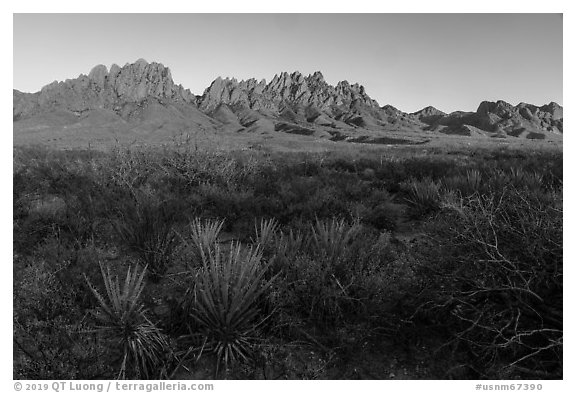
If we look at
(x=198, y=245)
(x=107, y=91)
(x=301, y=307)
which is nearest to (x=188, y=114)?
(x=107, y=91)

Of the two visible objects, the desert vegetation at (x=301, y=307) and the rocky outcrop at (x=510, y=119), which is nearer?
the desert vegetation at (x=301, y=307)

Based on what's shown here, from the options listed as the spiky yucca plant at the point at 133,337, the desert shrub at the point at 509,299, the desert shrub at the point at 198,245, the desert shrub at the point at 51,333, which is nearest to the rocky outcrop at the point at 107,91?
the desert shrub at the point at 51,333

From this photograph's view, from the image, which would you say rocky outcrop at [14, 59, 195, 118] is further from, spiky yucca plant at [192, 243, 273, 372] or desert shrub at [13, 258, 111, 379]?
spiky yucca plant at [192, 243, 273, 372]

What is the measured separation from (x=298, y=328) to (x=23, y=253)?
4.31 metres

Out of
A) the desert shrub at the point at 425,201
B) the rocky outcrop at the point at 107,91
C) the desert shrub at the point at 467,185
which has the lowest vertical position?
the desert shrub at the point at 425,201

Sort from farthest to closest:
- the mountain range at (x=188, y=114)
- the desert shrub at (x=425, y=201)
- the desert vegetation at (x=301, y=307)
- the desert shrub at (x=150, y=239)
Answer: the mountain range at (x=188, y=114), the desert shrub at (x=425, y=201), the desert shrub at (x=150, y=239), the desert vegetation at (x=301, y=307)

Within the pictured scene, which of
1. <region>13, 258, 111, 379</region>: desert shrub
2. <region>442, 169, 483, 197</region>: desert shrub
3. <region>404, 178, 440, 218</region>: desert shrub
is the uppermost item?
<region>442, 169, 483, 197</region>: desert shrub

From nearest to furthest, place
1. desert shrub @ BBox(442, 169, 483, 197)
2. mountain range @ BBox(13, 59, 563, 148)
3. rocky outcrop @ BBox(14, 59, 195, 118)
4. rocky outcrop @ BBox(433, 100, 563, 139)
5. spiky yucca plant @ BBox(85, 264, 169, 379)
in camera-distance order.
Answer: spiky yucca plant @ BBox(85, 264, 169, 379) → desert shrub @ BBox(442, 169, 483, 197) → mountain range @ BBox(13, 59, 563, 148) → rocky outcrop @ BBox(14, 59, 195, 118) → rocky outcrop @ BBox(433, 100, 563, 139)

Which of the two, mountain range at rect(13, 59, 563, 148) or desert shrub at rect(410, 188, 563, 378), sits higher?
mountain range at rect(13, 59, 563, 148)

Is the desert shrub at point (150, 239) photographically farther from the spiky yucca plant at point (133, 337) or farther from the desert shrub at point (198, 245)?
the spiky yucca plant at point (133, 337)

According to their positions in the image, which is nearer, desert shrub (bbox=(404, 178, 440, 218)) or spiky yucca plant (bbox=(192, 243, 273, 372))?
spiky yucca plant (bbox=(192, 243, 273, 372))

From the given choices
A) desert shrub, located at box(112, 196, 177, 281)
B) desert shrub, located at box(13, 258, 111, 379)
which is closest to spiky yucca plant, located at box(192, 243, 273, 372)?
desert shrub, located at box(13, 258, 111, 379)

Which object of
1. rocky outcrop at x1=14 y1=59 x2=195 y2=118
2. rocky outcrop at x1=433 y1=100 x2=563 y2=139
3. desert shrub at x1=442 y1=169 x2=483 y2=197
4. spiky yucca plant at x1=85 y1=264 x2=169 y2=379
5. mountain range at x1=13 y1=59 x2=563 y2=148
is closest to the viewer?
spiky yucca plant at x1=85 y1=264 x2=169 y2=379

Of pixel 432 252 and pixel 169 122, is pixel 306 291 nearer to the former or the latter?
pixel 432 252
